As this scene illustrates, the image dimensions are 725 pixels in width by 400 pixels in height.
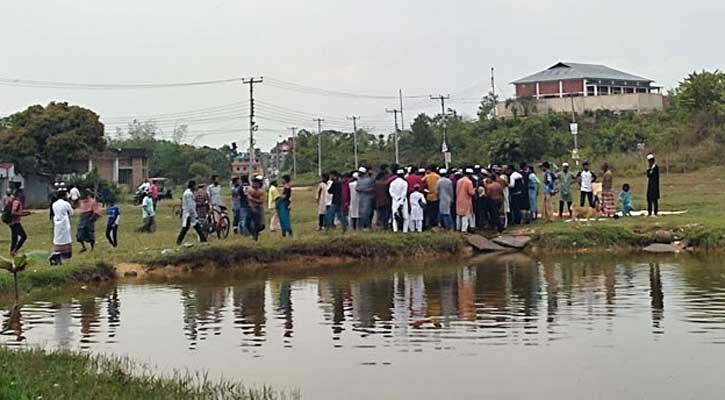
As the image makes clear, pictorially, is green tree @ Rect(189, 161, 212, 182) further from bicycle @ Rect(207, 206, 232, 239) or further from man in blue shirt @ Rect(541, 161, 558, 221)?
man in blue shirt @ Rect(541, 161, 558, 221)

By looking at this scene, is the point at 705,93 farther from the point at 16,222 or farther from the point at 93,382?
the point at 93,382

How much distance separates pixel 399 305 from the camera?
16.8 meters

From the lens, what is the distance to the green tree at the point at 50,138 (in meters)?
59.3

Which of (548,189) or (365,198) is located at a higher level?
(548,189)

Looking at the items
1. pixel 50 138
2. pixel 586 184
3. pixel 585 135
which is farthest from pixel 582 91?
pixel 586 184

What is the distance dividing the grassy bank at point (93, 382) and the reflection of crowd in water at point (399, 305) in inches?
90.1

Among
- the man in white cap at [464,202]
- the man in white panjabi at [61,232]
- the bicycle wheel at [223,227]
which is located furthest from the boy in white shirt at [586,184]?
the man in white panjabi at [61,232]

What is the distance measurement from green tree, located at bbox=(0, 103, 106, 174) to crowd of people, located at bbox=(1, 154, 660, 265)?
33.3 m

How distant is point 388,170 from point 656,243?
7.10 meters

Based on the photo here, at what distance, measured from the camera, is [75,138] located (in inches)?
2327

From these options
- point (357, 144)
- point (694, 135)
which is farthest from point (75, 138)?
point (357, 144)

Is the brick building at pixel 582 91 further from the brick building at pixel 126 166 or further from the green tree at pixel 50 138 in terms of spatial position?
the green tree at pixel 50 138

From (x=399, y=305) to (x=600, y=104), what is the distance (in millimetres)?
71604

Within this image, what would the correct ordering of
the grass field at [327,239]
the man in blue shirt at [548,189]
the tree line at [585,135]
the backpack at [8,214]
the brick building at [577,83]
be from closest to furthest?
the grass field at [327,239]
the backpack at [8,214]
the man in blue shirt at [548,189]
the tree line at [585,135]
the brick building at [577,83]
